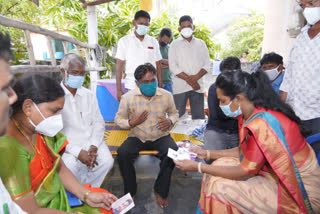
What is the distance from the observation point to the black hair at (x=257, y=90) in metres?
1.55

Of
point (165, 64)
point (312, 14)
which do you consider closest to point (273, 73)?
point (312, 14)

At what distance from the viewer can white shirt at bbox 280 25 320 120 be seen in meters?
2.16

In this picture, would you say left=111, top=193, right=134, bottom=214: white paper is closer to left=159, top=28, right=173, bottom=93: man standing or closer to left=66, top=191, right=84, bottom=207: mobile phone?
left=66, top=191, right=84, bottom=207: mobile phone

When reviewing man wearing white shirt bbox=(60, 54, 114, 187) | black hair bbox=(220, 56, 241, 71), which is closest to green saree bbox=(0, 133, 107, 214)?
man wearing white shirt bbox=(60, 54, 114, 187)

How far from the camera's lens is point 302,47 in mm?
2273

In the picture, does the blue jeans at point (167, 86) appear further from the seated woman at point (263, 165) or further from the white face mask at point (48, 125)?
the white face mask at point (48, 125)

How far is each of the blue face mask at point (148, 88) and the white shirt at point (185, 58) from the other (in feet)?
4.24

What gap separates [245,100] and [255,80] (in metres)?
0.17

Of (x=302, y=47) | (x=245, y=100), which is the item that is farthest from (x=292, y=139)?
(x=302, y=47)

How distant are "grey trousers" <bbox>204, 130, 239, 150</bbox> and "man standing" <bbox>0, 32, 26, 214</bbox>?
215cm

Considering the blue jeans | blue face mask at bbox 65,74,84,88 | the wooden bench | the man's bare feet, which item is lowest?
the man's bare feet

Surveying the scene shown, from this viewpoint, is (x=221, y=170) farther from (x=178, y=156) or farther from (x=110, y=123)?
(x=110, y=123)

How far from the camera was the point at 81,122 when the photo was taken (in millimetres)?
2389

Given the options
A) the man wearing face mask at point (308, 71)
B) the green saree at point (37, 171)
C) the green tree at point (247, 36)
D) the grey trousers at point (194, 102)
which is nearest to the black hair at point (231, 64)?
the man wearing face mask at point (308, 71)
